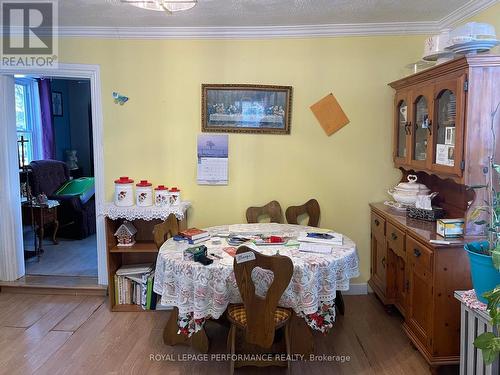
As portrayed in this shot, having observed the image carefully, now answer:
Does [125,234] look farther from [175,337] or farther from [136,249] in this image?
[175,337]

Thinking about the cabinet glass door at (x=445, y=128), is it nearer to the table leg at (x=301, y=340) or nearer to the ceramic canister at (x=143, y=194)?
the table leg at (x=301, y=340)

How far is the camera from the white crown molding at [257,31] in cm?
324

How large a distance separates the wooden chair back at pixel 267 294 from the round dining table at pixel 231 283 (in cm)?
18

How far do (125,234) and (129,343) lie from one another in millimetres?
897

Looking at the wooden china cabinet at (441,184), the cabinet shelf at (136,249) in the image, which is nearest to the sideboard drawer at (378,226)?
the wooden china cabinet at (441,184)

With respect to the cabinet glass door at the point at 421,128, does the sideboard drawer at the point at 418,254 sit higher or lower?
lower

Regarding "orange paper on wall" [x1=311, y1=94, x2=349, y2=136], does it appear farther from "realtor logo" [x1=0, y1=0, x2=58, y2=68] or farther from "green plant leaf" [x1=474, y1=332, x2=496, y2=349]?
A: "realtor logo" [x1=0, y1=0, x2=58, y2=68]

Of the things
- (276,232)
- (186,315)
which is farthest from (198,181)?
(186,315)

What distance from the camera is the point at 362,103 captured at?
337 centimetres

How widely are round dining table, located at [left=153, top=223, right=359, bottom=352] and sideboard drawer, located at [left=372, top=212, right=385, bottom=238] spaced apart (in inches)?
27.3

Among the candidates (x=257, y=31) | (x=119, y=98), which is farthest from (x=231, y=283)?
(x=257, y=31)

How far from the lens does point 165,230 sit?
2.82 m

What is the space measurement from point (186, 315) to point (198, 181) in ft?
4.56

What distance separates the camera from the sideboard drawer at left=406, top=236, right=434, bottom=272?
89.9 inches
